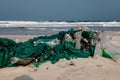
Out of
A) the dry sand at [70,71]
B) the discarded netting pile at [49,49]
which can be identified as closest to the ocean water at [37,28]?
the discarded netting pile at [49,49]

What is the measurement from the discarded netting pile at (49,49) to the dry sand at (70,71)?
0.24 metres

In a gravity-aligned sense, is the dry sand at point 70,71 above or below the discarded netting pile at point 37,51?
below

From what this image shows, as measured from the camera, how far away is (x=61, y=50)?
7.07 metres

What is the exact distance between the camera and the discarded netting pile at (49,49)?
21.6 feet

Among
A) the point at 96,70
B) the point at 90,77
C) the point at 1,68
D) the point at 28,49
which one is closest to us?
the point at 90,77

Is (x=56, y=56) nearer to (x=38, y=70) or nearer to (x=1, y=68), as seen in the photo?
(x=38, y=70)

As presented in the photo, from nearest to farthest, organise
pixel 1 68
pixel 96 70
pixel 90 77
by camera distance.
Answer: pixel 90 77
pixel 96 70
pixel 1 68

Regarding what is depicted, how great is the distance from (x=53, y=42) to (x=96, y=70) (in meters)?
1.78

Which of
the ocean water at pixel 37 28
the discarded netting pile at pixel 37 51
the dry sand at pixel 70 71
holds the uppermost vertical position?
the discarded netting pile at pixel 37 51

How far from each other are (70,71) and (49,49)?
124 centimetres

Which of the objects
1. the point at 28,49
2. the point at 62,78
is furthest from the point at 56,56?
the point at 62,78

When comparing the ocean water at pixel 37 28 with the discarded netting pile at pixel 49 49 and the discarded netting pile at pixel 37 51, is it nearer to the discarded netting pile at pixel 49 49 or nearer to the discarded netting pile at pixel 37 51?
the discarded netting pile at pixel 49 49

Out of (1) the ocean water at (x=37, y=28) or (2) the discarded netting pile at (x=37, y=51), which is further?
(1) the ocean water at (x=37, y=28)

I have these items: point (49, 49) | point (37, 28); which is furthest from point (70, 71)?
point (37, 28)
